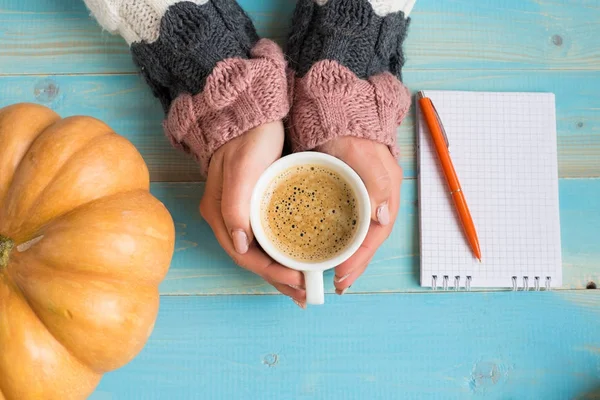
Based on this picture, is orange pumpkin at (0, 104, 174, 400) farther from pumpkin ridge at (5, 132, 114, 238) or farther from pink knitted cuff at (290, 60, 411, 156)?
pink knitted cuff at (290, 60, 411, 156)

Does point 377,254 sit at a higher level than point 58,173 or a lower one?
lower

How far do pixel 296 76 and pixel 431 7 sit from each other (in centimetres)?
23

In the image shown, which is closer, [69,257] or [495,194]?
[69,257]

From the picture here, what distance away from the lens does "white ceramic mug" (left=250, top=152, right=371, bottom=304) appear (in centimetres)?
56

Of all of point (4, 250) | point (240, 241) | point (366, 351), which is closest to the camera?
point (4, 250)

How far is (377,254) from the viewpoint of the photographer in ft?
2.36

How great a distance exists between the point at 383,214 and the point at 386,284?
15cm

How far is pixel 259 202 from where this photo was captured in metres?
0.58

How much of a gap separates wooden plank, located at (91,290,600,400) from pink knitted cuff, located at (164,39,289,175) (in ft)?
0.76

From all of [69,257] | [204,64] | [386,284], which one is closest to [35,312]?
[69,257]

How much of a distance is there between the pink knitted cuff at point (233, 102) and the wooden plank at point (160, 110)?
0.10 m

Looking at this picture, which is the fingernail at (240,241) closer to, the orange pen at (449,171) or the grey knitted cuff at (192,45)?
the grey knitted cuff at (192,45)

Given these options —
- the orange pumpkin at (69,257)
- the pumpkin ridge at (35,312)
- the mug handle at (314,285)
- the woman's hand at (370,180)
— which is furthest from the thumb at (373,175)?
the pumpkin ridge at (35,312)

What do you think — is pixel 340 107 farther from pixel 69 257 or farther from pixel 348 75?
pixel 69 257
